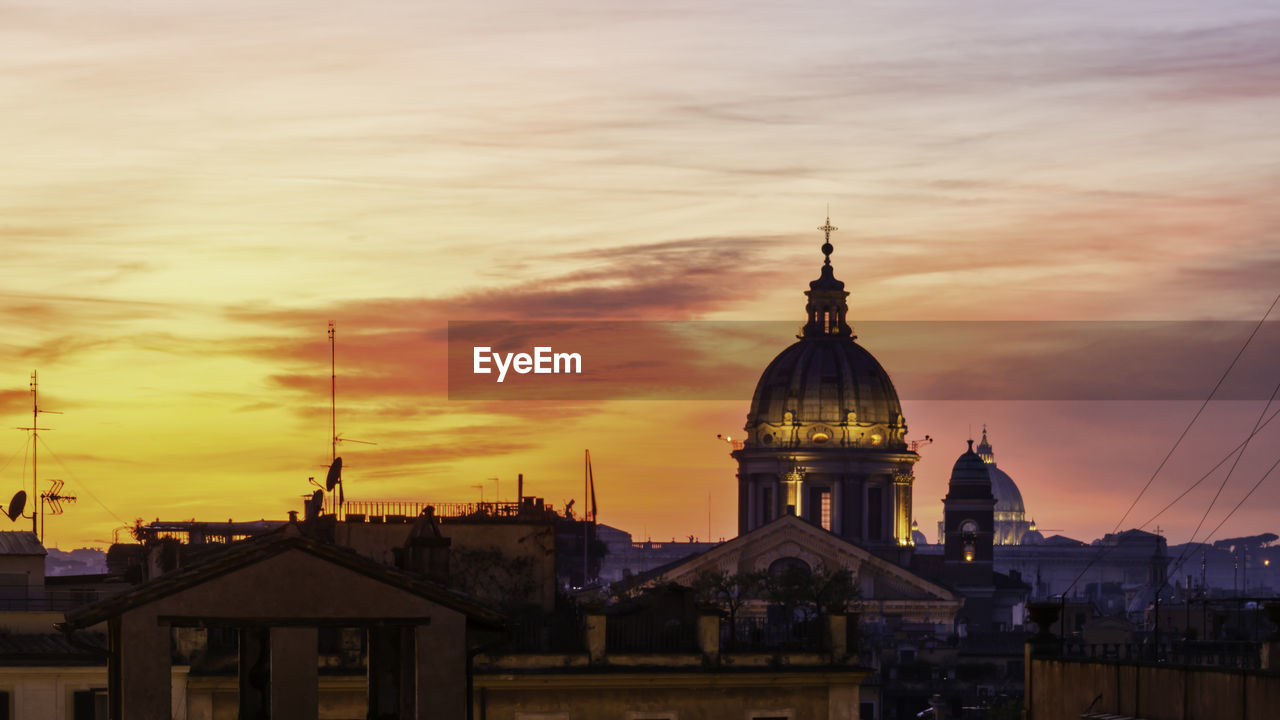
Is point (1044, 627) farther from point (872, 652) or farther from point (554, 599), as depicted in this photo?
point (872, 652)

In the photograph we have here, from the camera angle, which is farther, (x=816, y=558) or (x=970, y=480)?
(x=970, y=480)

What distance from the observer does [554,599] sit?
56.9 meters

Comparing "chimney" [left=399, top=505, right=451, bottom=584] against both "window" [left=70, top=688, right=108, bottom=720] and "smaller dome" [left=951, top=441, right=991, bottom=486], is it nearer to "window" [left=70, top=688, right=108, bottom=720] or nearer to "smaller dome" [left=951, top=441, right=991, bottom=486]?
"window" [left=70, top=688, right=108, bottom=720]

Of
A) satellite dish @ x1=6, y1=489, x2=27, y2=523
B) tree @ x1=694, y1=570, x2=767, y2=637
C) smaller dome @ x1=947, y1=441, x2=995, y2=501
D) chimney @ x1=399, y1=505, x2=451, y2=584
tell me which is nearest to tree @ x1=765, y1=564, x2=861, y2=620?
tree @ x1=694, y1=570, x2=767, y2=637

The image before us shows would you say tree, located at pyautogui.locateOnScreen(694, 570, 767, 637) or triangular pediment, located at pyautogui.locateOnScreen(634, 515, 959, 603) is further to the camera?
triangular pediment, located at pyautogui.locateOnScreen(634, 515, 959, 603)

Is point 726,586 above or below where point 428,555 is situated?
below

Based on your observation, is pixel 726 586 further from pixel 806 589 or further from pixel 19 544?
pixel 19 544

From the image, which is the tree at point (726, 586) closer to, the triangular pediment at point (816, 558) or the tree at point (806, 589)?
the tree at point (806, 589)

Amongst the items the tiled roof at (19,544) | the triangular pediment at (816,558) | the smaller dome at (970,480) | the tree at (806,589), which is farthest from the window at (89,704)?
the smaller dome at (970,480)

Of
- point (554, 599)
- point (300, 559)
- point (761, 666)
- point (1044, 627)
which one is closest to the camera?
point (300, 559)

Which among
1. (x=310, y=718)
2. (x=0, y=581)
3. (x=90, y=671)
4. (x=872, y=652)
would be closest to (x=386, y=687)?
(x=310, y=718)

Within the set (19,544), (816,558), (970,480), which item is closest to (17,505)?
(19,544)

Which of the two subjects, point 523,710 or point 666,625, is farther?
point 666,625

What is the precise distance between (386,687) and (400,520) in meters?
26.7
